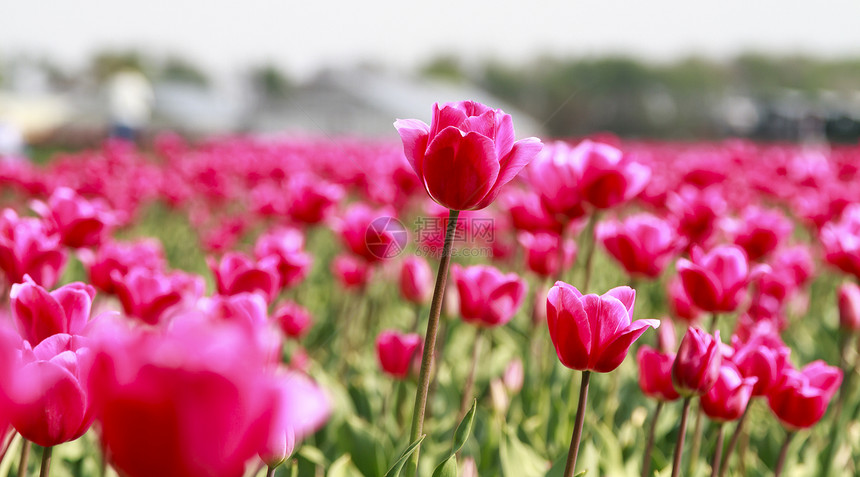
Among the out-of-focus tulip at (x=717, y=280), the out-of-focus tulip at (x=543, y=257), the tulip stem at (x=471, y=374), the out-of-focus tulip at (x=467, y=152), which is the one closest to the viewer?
the out-of-focus tulip at (x=467, y=152)

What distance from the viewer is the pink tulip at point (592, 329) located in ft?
3.59

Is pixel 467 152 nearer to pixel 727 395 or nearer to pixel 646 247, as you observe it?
pixel 727 395

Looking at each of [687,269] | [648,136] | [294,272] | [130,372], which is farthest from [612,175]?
[648,136]

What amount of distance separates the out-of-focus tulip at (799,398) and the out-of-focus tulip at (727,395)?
0.43 ft

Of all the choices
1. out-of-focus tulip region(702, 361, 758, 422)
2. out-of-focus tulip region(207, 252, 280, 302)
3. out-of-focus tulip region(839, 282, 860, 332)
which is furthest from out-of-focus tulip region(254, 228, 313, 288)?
out-of-focus tulip region(839, 282, 860, 332)

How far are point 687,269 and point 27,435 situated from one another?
1401mm

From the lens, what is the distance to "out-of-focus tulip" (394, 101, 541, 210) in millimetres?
1065

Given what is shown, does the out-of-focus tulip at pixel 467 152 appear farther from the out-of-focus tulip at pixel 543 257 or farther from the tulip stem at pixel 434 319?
the out-of-focus tulip at pixel 543 257

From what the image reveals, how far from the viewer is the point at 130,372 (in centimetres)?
51

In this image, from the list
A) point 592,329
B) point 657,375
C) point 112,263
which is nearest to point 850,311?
point 657,375

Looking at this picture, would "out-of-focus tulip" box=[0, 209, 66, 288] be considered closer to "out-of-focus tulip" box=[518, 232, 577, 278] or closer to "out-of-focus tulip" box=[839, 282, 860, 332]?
"out-of-focus tulip" box=[518, 232, 577, 278]

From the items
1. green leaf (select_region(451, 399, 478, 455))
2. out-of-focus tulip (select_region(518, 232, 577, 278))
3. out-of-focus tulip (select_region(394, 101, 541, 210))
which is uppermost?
out-of-focus tulip (select_region(394, 101, 541, 210))

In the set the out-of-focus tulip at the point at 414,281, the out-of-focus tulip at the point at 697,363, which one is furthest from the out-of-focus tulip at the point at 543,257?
the out-of-focus tulip at the point at 697,363

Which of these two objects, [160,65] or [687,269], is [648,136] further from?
[160,65]
